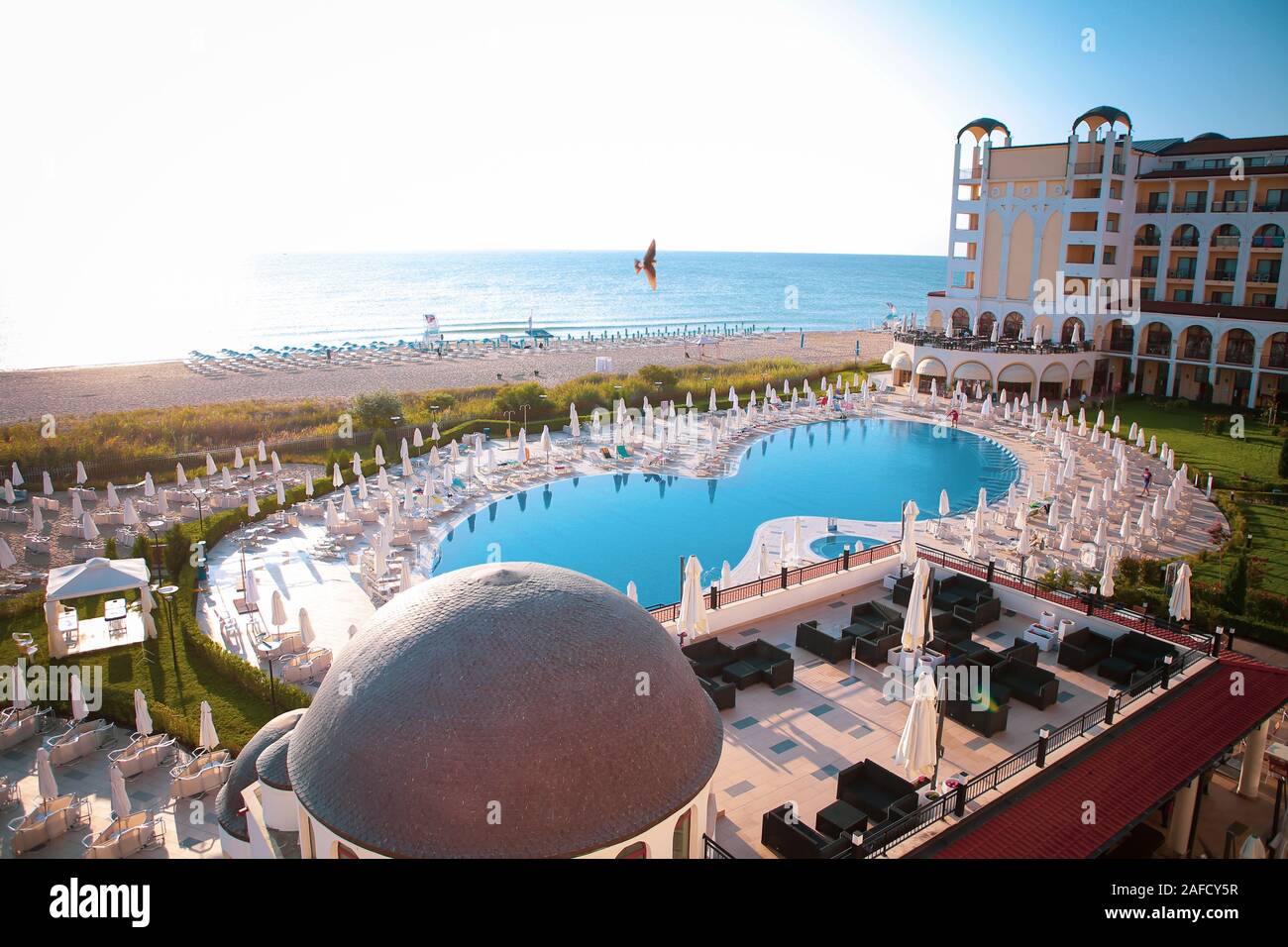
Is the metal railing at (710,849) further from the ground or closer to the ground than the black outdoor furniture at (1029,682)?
further from the ground

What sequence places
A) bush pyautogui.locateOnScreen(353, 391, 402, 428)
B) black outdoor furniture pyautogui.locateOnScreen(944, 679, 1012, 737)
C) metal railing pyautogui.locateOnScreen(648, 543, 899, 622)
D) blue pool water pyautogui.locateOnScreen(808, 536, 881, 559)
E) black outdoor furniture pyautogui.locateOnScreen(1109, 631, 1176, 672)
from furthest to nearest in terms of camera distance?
bush pyautogui.locateOnScreen(353, 391, 402, 428), blue pool water pyautogui.locateOnScreen(808, 536, 881, 559), metal railing pyautogui.locateOnScreen(648, 543, 899, 622), black outdoor furniture pyautogui.locateOnScreen(1109, 631, 1176, 672), black outdoor furniture pyautogui.locateOnScreen(944, 679, 1012, 737)

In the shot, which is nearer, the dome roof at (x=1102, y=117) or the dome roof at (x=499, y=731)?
the dome roof at (x=499, y=731)

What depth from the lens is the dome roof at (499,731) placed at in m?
7.61

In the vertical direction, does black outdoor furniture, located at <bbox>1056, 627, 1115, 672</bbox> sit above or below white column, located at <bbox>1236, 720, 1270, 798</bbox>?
above

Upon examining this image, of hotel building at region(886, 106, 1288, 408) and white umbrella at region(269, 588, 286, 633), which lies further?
hotel building at region(886, 106, 1288, 408)

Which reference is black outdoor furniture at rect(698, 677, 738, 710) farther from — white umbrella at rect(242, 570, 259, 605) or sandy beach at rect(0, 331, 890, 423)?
sandy beach at rect(0, 331, 890, 423)

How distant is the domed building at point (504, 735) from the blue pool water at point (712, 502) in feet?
43.6

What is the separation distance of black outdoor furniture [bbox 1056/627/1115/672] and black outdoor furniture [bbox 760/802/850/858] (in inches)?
293

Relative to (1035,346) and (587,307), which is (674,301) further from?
(1035,346)

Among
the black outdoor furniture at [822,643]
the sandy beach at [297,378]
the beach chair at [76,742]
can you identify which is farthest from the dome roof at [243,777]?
the sandy beach at [297,378]

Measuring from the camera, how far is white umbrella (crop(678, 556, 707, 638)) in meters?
15.2

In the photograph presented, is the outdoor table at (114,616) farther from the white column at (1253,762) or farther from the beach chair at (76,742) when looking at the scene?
the white column at (1253,762)

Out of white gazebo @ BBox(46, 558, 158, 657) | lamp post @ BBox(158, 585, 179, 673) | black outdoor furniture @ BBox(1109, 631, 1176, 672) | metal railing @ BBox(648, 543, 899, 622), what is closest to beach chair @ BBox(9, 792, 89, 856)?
lamp post @ BBox(158, 585, 179, 673)
